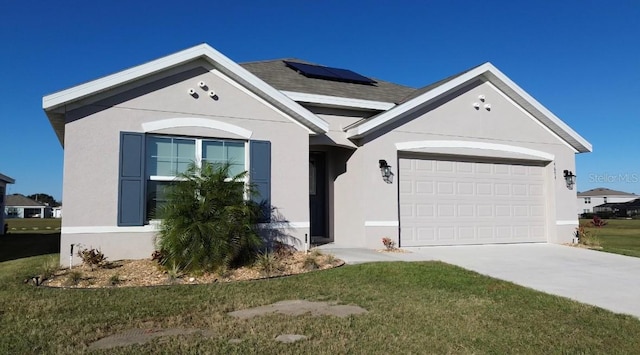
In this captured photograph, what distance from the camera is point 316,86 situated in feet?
42.3

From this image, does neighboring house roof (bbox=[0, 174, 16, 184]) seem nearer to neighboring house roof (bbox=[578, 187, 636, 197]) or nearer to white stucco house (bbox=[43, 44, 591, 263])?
white stucco house (bbox=[43, 44, 591, 263])

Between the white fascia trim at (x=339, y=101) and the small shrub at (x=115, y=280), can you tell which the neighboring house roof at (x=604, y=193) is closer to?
the white fascia trim at (x=339, y=101)

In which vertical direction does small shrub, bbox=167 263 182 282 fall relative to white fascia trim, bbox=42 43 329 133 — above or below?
below

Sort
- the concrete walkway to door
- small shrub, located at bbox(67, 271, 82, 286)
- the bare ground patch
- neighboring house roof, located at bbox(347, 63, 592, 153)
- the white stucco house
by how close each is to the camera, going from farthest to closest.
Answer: neighboring house roof, located at bbox(347, 63, 592, 153)
the white stucco house
the bare ground patch
small shrub, located at bbox(67, 271, 82, 286)
the concrete walkway to door

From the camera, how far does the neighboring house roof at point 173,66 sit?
8.94 metres

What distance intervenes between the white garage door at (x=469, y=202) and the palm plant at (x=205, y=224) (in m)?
4.93

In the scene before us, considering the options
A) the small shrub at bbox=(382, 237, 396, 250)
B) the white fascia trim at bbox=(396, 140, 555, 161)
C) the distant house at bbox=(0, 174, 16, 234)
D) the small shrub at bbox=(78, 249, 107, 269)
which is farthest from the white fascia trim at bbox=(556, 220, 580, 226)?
the distant house at bbox=(0, 174, 16, 234)

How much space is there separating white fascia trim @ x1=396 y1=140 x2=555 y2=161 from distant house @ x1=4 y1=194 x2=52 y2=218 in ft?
254

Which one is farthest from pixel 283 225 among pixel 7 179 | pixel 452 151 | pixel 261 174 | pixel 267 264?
pixel 7 179

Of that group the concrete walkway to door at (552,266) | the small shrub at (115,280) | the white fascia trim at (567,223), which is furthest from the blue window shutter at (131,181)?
the white fascia trim at (567,223)

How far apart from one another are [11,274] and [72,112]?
3162mm

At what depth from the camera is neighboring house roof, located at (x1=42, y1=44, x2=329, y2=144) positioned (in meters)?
8.94

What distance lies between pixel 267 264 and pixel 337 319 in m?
3.39

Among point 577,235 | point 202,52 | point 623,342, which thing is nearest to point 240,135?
point 202,52
